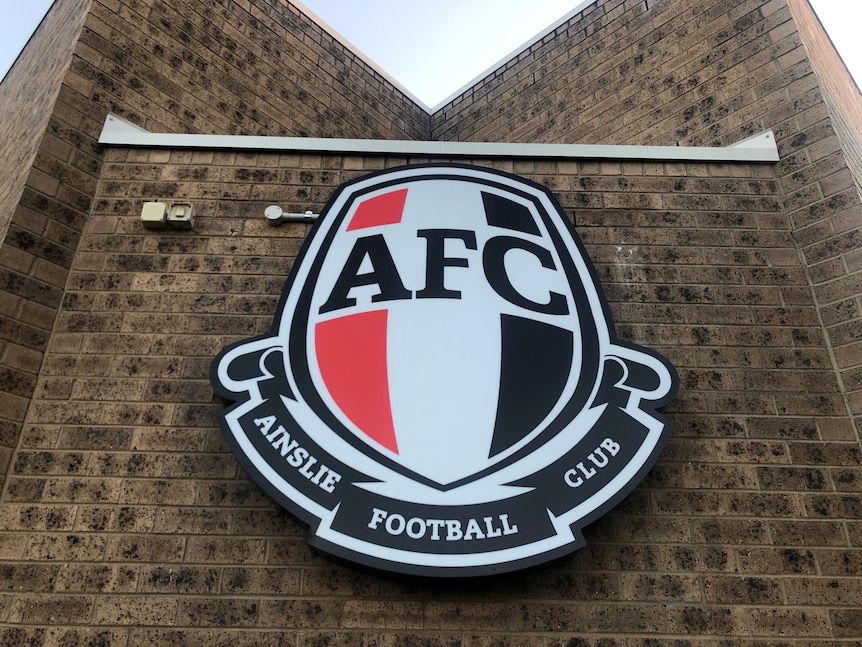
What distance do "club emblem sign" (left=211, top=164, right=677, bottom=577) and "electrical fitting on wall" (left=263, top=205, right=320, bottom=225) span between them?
16 centimetres

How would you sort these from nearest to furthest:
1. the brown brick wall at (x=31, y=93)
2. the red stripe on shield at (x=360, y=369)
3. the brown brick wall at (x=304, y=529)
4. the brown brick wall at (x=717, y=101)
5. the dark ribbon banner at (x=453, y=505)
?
the dark ribbon banner at (x=453, y=505) → the brown brick wall at (x=304, y=529) → the red stripe on shield at (x=360, y=369) → the brown brick wall at (x=717, y=101) → the brown brick wall at (x=31, y=93)

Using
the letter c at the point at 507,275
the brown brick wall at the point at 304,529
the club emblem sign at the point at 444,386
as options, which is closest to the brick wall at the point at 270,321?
the brown brick wall at the point at 304,529

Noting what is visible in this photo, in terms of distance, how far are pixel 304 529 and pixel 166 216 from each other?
6.59ft

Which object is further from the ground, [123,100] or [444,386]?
[123,100]

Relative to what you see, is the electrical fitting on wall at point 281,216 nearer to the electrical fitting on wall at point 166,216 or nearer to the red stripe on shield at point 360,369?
the electrical fitting on wall at point 166,216

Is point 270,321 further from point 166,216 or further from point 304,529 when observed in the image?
point 304,529

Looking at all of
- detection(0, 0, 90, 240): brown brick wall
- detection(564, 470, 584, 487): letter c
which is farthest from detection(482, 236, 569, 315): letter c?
detection(0, 0, 90, 240): brown brick wall

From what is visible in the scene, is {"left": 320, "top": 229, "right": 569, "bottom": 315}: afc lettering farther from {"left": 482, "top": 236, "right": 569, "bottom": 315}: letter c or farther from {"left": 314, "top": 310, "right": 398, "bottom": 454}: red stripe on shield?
{"left": 314, "top": 310, "right": 398, "bottom": 454}: red stripe on shield

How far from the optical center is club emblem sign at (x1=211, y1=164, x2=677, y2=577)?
2818 millimetres

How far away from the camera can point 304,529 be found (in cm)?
307

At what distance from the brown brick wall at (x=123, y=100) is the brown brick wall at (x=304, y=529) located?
0.47 feet

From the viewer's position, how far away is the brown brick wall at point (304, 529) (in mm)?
2889

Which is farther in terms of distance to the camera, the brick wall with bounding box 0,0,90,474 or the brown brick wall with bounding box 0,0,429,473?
the brown brick wall with bounding box 0,0,429,473

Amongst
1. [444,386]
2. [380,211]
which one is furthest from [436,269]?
[444,386]
